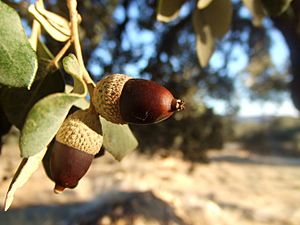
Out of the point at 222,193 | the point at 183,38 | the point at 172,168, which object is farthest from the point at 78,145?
the point at 172,168

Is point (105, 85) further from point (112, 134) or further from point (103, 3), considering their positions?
point (103, 3)

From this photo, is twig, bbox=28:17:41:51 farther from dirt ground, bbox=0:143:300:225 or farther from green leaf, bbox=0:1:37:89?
dirt ground, bbox=0:143:300:225

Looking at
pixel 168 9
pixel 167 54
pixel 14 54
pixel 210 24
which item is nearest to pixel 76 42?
pixel 14 54

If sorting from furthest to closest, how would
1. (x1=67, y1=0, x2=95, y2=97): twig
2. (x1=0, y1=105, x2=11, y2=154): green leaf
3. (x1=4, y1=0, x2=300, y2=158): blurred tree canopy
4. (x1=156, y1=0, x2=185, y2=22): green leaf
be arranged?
(x1=4, y1=0, x2=300, y2=158): blurred tree canopy → (x1=156, y1=0, x2=185, y2=22): green leaf → (x1=0, y1=105, x2=11, y2=154): green leaf → (x1=67, y1=0, x2=95, y2=97): twig

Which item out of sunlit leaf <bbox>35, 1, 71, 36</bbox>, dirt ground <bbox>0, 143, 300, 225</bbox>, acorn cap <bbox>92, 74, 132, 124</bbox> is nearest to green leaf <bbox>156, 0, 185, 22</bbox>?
sunlit leaf <bbox>35, 1, 71, 36</bbox>

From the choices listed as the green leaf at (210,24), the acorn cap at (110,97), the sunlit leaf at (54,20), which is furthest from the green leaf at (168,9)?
the acorn cap at (110,97)

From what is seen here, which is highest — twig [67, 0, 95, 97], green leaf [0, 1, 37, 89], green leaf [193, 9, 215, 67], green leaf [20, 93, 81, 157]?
green leaf [193, 9, 215, 67]
